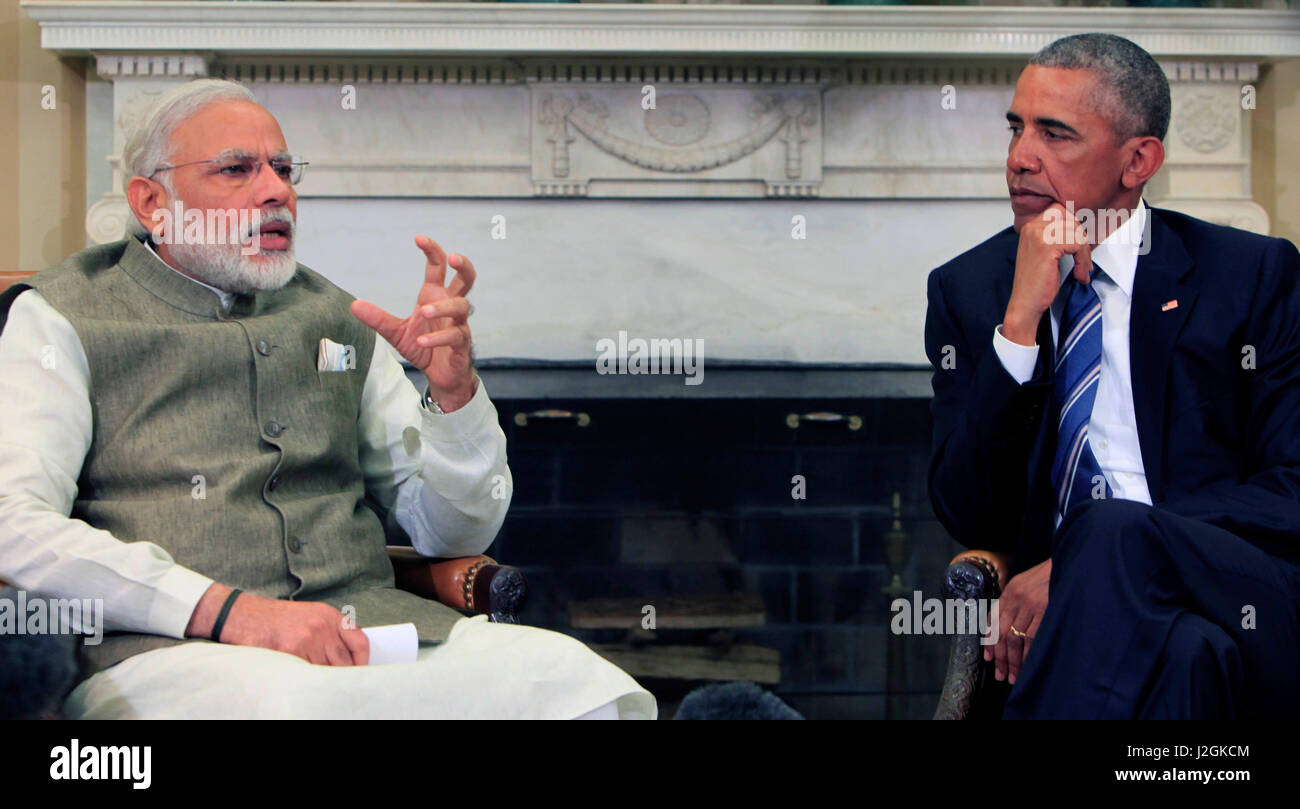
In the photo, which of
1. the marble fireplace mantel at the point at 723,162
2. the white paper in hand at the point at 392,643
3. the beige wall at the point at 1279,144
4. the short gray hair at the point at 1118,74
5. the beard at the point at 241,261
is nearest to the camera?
the white paper in hand at the point at 392,643

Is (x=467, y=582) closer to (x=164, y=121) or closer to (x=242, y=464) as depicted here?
(x=242, y=464)

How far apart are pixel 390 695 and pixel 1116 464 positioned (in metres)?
1.02

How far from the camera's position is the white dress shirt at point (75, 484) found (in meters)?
1.31

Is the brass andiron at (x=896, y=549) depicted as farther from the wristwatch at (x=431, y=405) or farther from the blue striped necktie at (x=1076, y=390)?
the wristwatch at (x=431, y=405)

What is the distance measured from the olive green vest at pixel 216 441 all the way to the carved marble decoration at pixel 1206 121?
8.34ft

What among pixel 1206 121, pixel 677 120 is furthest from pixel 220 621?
pixel 1206 121

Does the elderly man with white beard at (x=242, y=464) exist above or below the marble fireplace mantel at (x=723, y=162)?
below

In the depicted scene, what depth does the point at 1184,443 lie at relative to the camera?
5.24ft

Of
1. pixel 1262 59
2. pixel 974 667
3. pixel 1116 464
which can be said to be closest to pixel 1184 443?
pixel 1116 464

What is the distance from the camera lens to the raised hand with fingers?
144 centimetres

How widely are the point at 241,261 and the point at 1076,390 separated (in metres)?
1.14

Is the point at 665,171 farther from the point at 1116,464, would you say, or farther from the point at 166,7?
the point at 1116,464

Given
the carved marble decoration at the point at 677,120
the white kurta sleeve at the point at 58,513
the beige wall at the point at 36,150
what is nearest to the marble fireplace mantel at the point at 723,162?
the carved marble decoration at the point at 677,120

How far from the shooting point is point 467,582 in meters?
1.67
